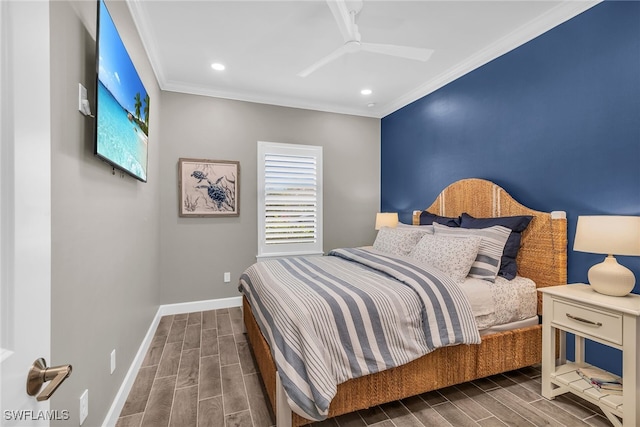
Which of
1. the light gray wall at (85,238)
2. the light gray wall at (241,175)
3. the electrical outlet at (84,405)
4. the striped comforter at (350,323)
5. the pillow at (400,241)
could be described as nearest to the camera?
the light gray wall at (85,238)

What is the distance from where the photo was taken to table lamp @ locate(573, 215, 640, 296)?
1.74m

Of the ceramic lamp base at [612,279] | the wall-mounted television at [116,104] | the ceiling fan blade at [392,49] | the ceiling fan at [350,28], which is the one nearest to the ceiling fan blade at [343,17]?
the ceiling fan at [350,28]

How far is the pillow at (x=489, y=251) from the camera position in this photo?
93.2 inches

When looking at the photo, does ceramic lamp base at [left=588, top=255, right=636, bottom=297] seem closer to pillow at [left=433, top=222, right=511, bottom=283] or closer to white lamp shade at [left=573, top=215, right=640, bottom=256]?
white lamp shade at [left=573, top=215, right=640, bottom=256]

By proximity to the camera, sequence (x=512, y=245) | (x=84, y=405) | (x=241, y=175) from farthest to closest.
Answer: (x=241, y=175), (x=512, y=245), (x=84, y=405)

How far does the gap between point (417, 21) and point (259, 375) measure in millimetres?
3110

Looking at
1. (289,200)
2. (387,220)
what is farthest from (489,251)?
(289,200)

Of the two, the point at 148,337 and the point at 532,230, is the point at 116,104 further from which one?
the point at 532,230

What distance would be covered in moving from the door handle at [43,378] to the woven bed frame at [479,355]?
1.21 metres

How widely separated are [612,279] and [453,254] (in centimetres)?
91

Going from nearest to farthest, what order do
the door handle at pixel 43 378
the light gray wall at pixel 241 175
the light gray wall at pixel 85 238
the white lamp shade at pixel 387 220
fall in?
the door handle at pixel 43 378 → the light gray wall at pixel 85 238 → the light gray wall at pixel 241 175 → the white lamp shade at pixel 387 220

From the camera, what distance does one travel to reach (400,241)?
309cm

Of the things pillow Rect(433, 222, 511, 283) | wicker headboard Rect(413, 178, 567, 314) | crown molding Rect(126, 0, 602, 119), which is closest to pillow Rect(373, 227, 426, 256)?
pillow Rect(433, 222, 511, 283)

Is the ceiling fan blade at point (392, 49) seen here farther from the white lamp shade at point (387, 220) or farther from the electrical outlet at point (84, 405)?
the electrical outlet at point (84, 405)
